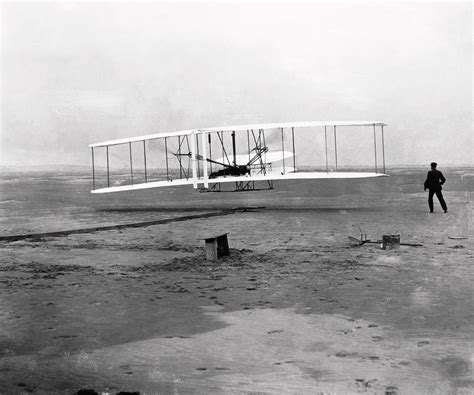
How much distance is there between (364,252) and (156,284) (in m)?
4.74

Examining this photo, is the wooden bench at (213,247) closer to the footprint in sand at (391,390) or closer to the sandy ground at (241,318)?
the sandy ground at (241,318)

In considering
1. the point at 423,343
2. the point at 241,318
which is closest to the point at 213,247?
the point at 241,318

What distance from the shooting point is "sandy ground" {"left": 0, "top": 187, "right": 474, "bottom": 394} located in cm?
566

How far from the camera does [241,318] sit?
305 inches

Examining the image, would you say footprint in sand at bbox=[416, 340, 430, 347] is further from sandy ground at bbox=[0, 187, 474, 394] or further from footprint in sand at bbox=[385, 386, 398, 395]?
footprint in sand at bbox=[385, 386, 398, 395]

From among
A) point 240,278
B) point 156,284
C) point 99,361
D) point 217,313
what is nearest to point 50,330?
point 99,361

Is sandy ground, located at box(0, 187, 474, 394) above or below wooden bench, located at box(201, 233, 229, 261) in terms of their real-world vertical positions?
below

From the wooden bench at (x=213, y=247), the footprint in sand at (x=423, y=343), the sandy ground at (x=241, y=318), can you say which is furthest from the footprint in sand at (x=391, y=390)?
the wooden bench at (x=213, y=247)

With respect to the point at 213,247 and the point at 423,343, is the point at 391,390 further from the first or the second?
the point at 213,247

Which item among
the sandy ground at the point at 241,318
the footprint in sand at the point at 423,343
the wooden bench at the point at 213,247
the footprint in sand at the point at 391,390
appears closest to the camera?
the footprint in sand at the point at 391,390

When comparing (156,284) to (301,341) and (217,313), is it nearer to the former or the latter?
(217,313)

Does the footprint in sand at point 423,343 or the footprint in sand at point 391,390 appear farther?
the footprint in sand at point 423,343

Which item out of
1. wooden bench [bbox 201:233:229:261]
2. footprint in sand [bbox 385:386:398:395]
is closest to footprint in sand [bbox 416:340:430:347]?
footprint in sand [bbox 385:386:398:395]

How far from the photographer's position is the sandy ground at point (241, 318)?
18.6 ft
